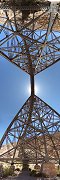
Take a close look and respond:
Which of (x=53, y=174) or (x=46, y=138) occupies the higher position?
(x=46, y=138)

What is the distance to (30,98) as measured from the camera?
45.8 metres

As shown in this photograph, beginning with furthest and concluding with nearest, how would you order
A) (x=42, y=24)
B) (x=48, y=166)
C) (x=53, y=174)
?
(x=48, y=166)
(x=53, y=174)
(x=42, y=24)

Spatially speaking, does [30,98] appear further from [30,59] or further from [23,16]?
[23,16]

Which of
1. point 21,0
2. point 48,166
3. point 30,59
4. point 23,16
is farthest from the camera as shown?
point 48,166

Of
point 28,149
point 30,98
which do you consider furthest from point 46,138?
point 30,98

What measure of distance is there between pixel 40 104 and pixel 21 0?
834 inches

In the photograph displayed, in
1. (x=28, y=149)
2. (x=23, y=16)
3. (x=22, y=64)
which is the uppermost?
(x=23, y=16)

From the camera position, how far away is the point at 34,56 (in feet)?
124

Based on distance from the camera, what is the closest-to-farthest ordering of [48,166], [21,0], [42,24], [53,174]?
[21,0]
[42,24]
[53,174]
[48,166]

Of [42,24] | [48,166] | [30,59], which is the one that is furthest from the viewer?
[48,166]

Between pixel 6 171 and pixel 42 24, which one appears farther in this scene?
pixel 6 171

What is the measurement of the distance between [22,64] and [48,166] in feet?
49.2

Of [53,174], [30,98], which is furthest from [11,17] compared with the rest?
[53,174]

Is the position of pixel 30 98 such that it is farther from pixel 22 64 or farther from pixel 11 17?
pixel 11 17
